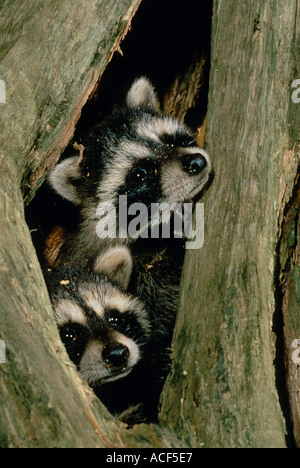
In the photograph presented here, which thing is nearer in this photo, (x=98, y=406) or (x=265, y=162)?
(x=98, y=406)

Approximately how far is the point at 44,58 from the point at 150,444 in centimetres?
207

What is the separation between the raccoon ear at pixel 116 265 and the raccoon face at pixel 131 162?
376 millimetres

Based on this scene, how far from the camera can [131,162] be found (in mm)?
3604

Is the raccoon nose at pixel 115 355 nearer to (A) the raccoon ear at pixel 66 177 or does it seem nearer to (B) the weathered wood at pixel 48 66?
(B) the weathered wood at pixel 48 66

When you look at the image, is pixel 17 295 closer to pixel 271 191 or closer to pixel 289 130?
pixel 271 191

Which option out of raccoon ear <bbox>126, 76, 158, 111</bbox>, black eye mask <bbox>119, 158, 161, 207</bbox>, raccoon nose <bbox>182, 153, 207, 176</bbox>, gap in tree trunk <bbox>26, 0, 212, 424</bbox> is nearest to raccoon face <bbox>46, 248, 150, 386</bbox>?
black eye mask <bbox>119, 158, 161, 207</bbox>

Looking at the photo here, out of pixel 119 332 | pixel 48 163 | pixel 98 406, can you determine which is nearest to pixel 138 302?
pixel 119 332

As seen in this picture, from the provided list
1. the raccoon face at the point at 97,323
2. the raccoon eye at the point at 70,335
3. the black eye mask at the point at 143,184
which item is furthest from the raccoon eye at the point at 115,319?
the black eye mask at the point at 143,184

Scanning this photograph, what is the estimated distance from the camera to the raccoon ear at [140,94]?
3881mm

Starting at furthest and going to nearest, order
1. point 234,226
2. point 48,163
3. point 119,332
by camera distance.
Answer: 1. point 119,332
2. point 48,163
3. point 234,226

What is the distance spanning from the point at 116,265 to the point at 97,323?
508mm

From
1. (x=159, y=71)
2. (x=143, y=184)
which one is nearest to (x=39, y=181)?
(x=143, y=184)

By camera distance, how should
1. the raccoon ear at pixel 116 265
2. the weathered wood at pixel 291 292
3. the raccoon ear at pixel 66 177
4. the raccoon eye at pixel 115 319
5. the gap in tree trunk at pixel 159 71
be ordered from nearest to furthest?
the weathered wood at pixel 291 292
the raccoon eye at pixel 115 319
the raccoon ear at pixel 116 265
the raccoon ear at pixel 66 177
the gap in tree trunk at pixel 159 71

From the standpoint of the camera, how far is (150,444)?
1866mm
